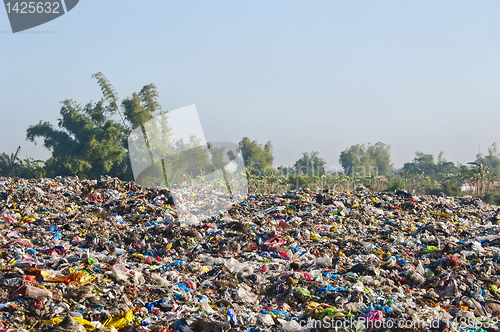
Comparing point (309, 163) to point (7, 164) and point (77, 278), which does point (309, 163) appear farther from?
point (77, 278)

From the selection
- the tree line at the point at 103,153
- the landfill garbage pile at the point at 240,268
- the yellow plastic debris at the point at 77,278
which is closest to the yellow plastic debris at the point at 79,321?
the landfill garbage pile at the point at 240,268

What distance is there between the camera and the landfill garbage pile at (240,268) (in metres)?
3.33

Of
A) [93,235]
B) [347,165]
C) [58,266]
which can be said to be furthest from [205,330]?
[347,165]

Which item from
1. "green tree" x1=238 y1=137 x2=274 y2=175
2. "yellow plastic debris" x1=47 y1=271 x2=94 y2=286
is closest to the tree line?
"green tree" x1=238 y1=137 x2=274 y2=175

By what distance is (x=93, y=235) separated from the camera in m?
6.08

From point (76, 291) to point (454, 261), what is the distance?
198 inches

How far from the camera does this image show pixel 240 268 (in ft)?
16.1

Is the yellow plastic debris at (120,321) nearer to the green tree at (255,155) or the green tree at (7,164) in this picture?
the green tree at (7,164)

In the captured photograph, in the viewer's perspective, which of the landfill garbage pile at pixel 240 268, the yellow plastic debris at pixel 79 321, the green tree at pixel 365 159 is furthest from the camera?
the green tree at pixel 365 159

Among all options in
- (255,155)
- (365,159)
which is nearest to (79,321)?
(255,155)

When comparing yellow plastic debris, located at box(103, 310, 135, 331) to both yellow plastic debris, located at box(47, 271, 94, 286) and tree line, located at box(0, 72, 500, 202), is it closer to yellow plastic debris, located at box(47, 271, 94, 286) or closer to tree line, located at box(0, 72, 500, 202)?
yellow plastic debris, located at box(47, 271, 94, 286)

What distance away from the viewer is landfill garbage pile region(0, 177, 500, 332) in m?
3.33

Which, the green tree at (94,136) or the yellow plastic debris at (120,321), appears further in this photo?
the green tree at (94,136)

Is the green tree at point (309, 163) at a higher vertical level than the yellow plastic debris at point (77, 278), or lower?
lower
